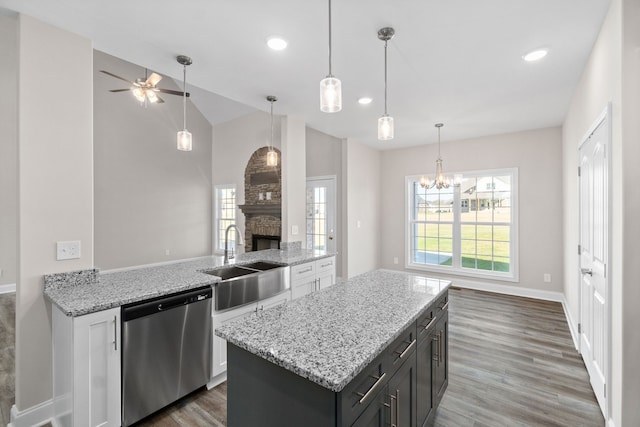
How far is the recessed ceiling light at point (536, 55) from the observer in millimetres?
2362

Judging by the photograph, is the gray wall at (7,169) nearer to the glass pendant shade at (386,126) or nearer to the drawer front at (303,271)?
the drawer front at (303,271)

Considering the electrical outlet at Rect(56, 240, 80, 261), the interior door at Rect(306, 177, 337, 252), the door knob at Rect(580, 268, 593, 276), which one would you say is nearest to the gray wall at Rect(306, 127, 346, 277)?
the interior door at Rect(306, 177, 337, 252)

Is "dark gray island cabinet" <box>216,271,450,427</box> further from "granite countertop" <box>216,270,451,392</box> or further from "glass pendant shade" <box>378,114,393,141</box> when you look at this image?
"glass pendant shade" <box>378,114,393,141</box>

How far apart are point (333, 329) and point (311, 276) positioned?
2018mm

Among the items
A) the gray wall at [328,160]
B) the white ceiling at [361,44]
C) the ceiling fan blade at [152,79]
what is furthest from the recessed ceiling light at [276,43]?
the gray wall at [328,160]

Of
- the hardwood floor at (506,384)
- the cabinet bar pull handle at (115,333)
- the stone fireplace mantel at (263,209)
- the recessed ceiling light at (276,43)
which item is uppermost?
the recessed ceiling light at (276,43)

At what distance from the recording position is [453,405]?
218 centimetres

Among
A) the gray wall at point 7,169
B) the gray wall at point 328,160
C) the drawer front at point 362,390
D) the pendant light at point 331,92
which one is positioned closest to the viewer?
the drawer front at point 362,390

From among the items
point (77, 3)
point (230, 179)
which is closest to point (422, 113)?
point (77, 3)

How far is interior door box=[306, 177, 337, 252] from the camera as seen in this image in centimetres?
557

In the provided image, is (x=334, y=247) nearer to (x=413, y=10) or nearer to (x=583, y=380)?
(x=583, y=380)

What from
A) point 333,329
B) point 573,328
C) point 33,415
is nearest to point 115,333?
point 33,415

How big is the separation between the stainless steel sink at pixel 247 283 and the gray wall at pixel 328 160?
100 inches

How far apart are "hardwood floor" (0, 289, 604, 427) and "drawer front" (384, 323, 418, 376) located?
3.20 feet
